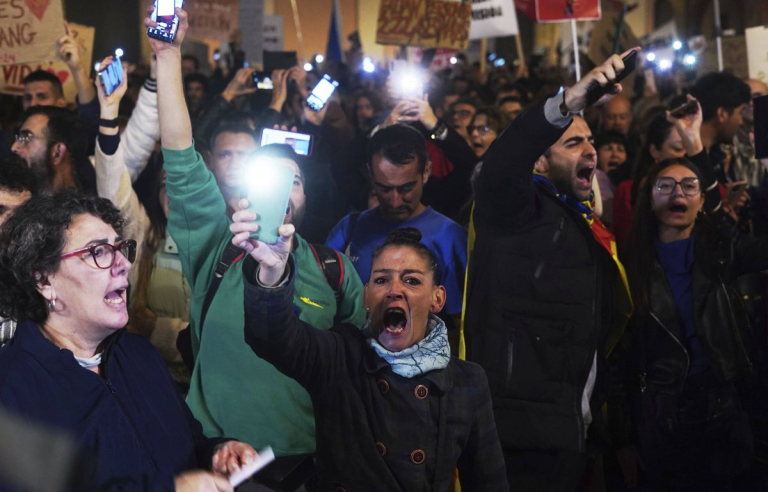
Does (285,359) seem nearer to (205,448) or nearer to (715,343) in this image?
(205,448)

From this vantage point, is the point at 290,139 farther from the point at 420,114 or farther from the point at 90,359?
the point at 90,359

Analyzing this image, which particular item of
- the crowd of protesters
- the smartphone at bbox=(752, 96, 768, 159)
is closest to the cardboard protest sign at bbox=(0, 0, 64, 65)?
the crowd of protesters

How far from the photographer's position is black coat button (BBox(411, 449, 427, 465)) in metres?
2.92

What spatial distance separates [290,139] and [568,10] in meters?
4.45

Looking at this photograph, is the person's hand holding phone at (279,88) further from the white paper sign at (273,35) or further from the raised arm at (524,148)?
the white paper sign at (273,35)

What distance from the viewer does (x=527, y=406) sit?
363 cm

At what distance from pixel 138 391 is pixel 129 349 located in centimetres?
15

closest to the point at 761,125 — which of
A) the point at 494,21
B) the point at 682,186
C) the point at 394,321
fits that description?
the point at 682,186

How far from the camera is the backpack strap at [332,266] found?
3568 mm

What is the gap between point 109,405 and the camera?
98.0 inches

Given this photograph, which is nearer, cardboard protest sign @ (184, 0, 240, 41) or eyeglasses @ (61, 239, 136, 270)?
eyeglasses @ (61, 239, 136, 270)

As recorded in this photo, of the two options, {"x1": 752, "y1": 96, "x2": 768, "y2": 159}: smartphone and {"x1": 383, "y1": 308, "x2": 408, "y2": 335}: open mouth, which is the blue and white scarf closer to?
{"x1": 383, "y1": 308, "x2": 408, "y2": 335}: open mouth

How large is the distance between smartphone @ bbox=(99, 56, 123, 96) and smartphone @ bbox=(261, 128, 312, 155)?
2.56 feet

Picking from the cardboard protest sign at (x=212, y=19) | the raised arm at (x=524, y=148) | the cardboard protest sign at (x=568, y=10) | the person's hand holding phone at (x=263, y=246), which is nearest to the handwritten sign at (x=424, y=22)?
the cardboard protest sign at (x=568, y=10)
